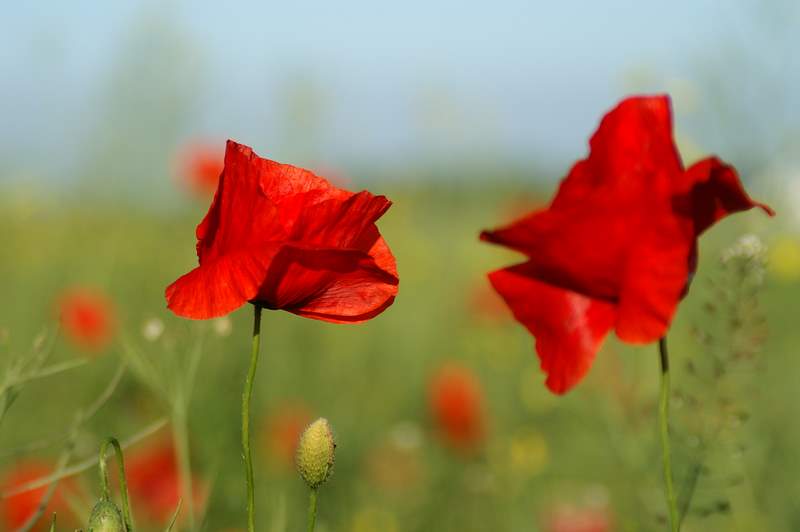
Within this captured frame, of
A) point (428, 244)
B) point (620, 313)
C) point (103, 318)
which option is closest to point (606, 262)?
point (620, 313)

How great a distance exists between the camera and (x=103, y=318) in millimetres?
3586

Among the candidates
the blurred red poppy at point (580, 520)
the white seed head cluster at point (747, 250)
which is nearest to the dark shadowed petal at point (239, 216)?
the white seed head cluster at point (747, 250)

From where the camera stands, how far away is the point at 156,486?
2.65 meters

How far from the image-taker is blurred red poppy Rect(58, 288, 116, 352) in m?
3.54

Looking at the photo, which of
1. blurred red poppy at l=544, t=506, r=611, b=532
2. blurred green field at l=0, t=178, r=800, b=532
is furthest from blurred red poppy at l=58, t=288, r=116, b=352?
blurred red poppy at l=544, t=506, r=611, b=532

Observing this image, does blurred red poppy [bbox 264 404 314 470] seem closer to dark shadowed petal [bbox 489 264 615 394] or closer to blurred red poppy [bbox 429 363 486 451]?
blurred red poppy [bbox 429 363 486 451]

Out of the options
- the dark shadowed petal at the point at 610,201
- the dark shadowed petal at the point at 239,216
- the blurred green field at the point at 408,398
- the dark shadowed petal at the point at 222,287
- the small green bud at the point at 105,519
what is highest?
the dark shadowed petal at the point at 610,201

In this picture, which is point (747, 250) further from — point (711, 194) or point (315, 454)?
point (315, 454)

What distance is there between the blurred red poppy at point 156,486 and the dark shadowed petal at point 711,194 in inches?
65.9

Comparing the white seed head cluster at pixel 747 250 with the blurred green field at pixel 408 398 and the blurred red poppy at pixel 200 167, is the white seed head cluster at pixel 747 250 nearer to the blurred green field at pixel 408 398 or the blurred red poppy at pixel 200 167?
the blurred green field at pixel 408 398

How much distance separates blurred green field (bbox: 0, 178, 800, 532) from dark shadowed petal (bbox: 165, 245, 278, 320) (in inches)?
13.9

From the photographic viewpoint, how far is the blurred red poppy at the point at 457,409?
3.49 meters

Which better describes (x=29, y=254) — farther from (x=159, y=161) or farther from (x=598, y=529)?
(x=598, y=529)

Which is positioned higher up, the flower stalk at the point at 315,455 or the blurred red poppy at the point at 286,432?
the flower stalk at the point at 315,455
